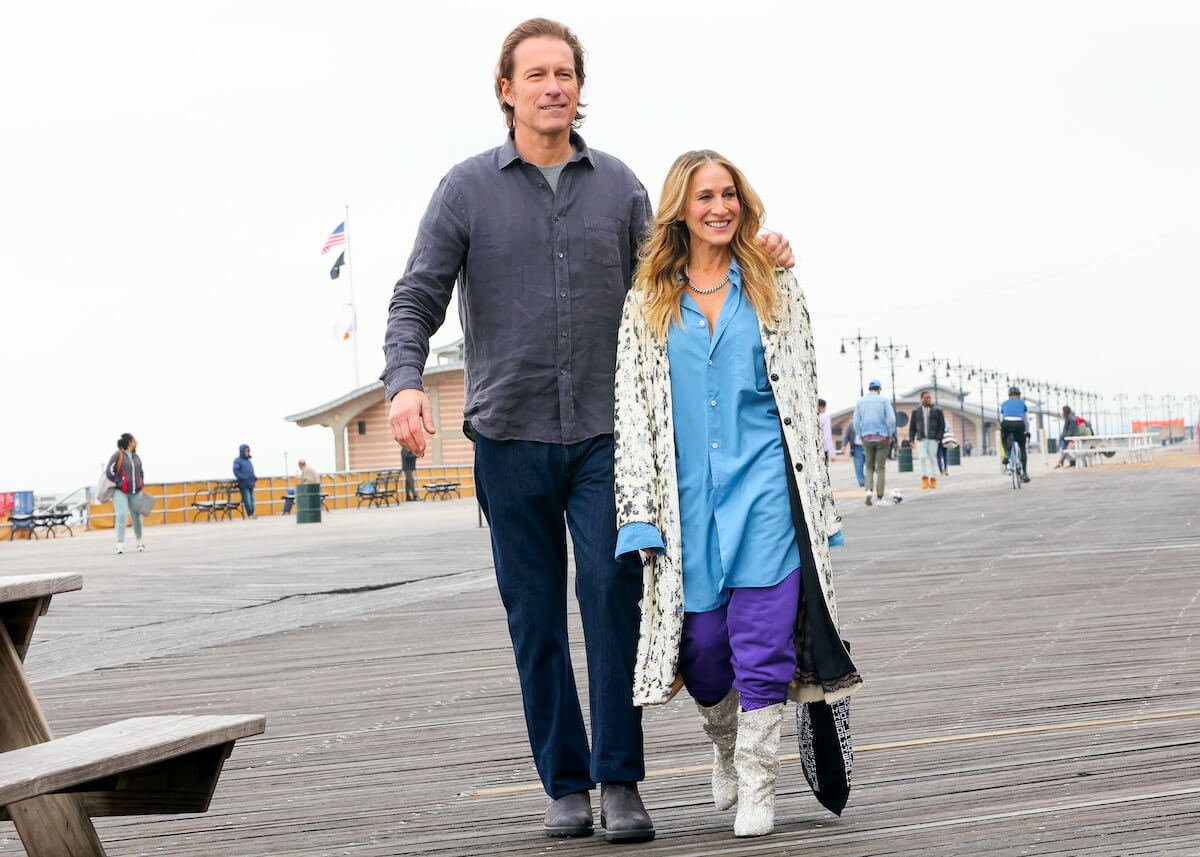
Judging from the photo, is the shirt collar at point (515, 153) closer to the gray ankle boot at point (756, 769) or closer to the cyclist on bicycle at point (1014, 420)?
the gray ankle boot at point (756, 769)

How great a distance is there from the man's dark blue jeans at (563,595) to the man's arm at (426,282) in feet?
0.93

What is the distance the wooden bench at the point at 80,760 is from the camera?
250 cm

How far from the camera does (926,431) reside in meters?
30.7

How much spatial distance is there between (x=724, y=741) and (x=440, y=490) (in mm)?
40392

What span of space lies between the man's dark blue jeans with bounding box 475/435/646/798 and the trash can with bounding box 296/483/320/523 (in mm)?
25311

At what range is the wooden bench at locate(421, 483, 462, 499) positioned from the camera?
143 ft

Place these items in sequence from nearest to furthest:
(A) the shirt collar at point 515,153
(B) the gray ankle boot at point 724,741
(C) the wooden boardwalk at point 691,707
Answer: (C) the wooden boardwalk at point 691,707 < (B) the gray ankle boot at point 724,741 < (A) the shirt collar at point 515,153

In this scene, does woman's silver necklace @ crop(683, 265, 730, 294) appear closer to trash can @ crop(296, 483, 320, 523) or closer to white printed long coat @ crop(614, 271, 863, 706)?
white printed long coat @ crop(614, 271, 863, 706)

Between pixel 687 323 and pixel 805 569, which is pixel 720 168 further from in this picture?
pixel 805 569

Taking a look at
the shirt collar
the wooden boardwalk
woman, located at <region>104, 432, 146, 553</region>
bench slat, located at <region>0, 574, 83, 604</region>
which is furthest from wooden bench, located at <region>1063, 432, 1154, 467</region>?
bench slat, located at <region>0, 574, 83, 604</region>

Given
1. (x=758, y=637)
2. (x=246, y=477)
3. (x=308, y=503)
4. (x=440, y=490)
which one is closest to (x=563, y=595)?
(x=758, y=637)

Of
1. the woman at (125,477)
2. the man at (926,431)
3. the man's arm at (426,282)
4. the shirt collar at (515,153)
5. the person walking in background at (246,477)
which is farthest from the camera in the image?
the person walking in background at (246,477)

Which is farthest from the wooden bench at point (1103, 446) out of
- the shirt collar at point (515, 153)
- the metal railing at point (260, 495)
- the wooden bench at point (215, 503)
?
the shirt collar at point (515, 153)

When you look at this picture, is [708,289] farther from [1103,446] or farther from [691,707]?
[1103,446]
